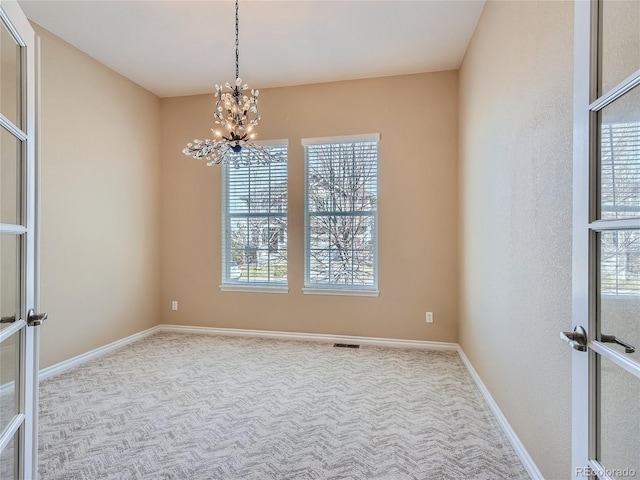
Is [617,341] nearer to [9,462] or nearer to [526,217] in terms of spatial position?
[526,217]

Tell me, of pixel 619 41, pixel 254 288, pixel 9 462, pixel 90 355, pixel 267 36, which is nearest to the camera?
pixel 619 41

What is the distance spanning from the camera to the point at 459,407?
2514 millimetres

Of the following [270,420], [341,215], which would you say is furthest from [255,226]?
[270,420]

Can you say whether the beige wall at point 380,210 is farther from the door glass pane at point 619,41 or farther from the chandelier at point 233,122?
the door glass pane at point 619,41

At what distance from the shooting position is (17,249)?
4.37 feet

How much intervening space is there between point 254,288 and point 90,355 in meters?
1.87

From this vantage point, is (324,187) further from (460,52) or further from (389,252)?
(460,52)

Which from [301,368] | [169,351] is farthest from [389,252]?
[169,351]

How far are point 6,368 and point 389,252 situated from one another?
3395 mm

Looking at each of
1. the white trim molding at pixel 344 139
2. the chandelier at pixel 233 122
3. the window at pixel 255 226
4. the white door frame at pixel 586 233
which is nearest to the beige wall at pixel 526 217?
the white door frame at pixel 586 233

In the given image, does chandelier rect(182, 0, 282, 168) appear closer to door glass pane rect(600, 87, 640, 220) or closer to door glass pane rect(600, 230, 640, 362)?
door glass pane rect(600, 87, 640, 220)

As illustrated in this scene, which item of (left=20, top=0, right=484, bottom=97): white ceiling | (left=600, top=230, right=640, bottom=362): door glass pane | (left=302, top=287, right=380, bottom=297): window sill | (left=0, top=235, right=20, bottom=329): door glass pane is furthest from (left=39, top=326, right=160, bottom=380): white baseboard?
(left=600, top=230, right=640, bottom=362): door glass pane

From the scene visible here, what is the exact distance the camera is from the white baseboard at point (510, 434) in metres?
1.73

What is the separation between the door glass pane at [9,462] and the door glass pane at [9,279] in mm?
456
